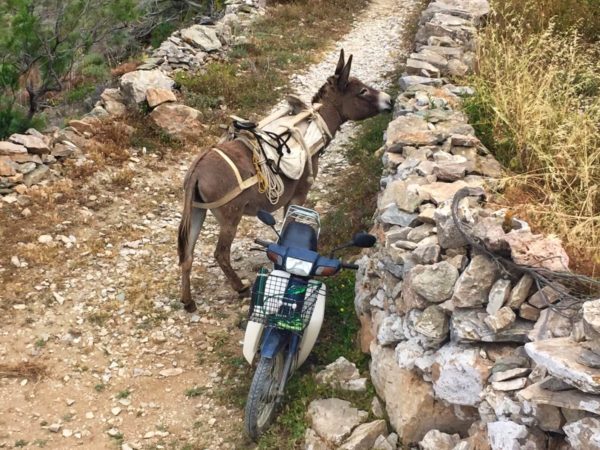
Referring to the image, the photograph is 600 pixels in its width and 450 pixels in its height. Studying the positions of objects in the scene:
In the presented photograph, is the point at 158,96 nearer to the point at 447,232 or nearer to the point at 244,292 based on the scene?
the point at 244,292

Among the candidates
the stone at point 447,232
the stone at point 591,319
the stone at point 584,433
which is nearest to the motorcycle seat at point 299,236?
the stone at point 447,232

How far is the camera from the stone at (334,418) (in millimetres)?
4223

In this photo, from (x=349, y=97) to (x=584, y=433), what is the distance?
15.9 feet

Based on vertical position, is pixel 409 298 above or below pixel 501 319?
below

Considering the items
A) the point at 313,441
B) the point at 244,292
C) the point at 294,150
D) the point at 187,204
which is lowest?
the point at 244,292

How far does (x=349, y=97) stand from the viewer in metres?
6.96

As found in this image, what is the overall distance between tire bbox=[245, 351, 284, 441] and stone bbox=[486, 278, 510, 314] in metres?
1.69

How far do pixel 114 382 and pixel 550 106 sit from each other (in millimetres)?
4715

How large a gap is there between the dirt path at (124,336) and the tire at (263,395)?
28 cm

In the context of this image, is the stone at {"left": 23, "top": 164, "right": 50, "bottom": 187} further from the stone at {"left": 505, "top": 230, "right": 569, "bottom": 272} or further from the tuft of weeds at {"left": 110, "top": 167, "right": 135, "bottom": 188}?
the stone at {"left": 505, "top": 230, "right": 569, "bottom": 272}

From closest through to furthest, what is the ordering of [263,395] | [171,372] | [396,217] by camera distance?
[263,395], [396,217], [171,372]

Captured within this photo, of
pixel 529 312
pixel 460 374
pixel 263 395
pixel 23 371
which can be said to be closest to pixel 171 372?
pixel 23 371

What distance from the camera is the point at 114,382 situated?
554cm

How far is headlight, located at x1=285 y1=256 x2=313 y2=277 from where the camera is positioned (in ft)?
15.4
